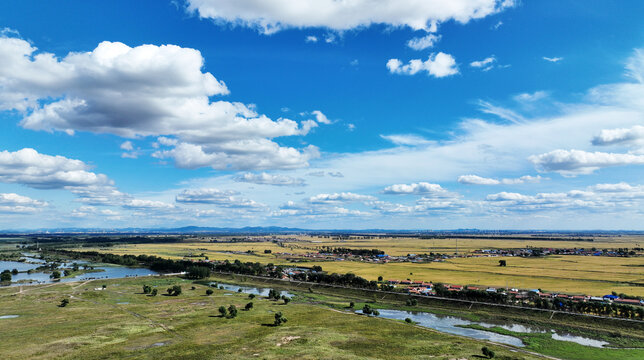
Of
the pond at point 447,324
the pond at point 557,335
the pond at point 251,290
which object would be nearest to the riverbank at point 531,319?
the pond at point 557,335

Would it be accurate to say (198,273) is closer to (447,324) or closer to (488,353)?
(447,324)

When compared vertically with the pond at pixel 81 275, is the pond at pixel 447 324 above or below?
above

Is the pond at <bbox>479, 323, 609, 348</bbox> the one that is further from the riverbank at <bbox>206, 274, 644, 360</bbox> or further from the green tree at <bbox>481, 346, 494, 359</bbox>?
the green tree at <bbox>481, 346, 494, 359</bbox>

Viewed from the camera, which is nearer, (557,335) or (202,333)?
(202,333)

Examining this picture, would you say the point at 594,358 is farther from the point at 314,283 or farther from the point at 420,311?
the point at 314,283

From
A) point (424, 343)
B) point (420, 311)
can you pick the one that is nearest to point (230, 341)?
point (424, 343)

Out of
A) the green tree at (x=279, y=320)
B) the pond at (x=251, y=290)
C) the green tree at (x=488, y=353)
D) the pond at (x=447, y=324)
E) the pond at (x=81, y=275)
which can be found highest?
the green tree at (x=488, y=353)

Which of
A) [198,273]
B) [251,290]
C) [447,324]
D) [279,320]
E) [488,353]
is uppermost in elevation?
[488,353]

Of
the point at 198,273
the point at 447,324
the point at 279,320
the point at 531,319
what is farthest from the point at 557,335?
the point at 198,273

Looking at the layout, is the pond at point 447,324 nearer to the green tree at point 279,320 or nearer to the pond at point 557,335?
the pond at point 557,335
